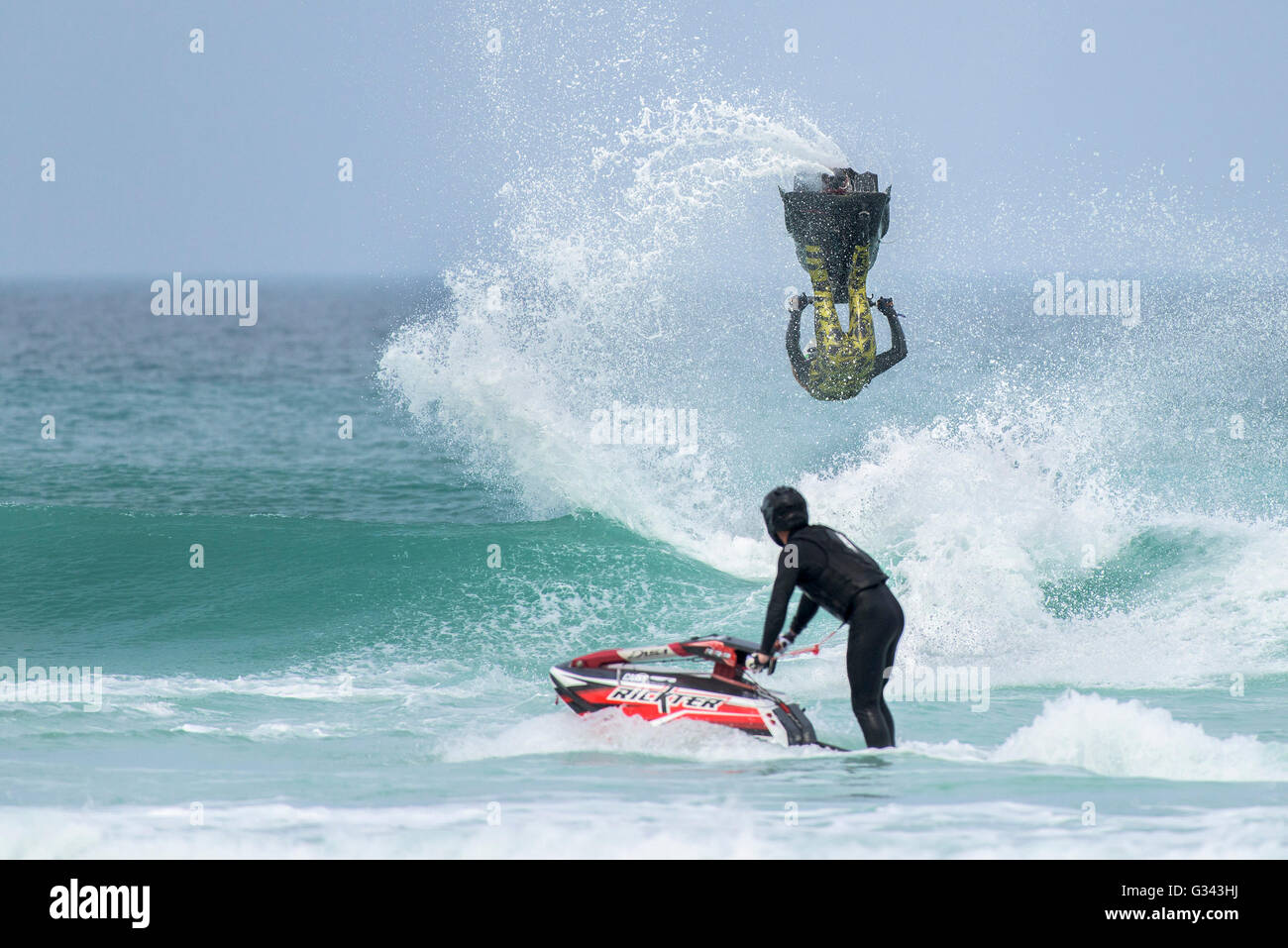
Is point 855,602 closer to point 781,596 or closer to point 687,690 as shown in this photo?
point 781,596

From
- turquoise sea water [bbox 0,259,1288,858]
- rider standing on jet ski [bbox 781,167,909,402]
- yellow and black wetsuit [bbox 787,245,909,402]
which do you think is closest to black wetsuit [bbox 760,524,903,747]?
turquoise sea water [bbox 0,259,1288,858]

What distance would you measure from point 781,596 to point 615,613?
5.60 m

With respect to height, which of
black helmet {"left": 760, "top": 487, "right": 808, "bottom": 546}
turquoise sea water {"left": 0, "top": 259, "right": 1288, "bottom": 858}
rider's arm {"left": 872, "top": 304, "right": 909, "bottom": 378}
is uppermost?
rider's arm {"left": 872, "top": 304, "right": 909, "bottom": 378}

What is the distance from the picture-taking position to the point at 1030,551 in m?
14.2

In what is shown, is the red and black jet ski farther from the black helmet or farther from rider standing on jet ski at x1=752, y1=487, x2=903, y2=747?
the black helmet

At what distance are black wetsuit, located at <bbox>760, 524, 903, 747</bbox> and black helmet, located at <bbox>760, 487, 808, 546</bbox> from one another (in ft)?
0.26

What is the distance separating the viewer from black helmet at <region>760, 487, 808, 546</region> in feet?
27.1

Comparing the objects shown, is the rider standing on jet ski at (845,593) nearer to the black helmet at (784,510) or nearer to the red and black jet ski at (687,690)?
the black helmet at (784,510)

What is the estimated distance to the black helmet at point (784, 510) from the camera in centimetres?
826

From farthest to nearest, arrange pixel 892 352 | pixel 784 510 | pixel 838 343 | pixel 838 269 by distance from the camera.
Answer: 1. pixel 892 352
2. pixel 838 343
3. pixel 838 269
4. pixel 784 510

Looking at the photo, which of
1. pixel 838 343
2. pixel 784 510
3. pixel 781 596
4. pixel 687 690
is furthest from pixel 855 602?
pixel 838 343

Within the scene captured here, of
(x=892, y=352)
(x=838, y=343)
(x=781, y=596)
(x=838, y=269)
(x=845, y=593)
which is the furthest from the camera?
(x=892, y=352)

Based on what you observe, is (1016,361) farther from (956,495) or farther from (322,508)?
(956,495)

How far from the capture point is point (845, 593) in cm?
837
